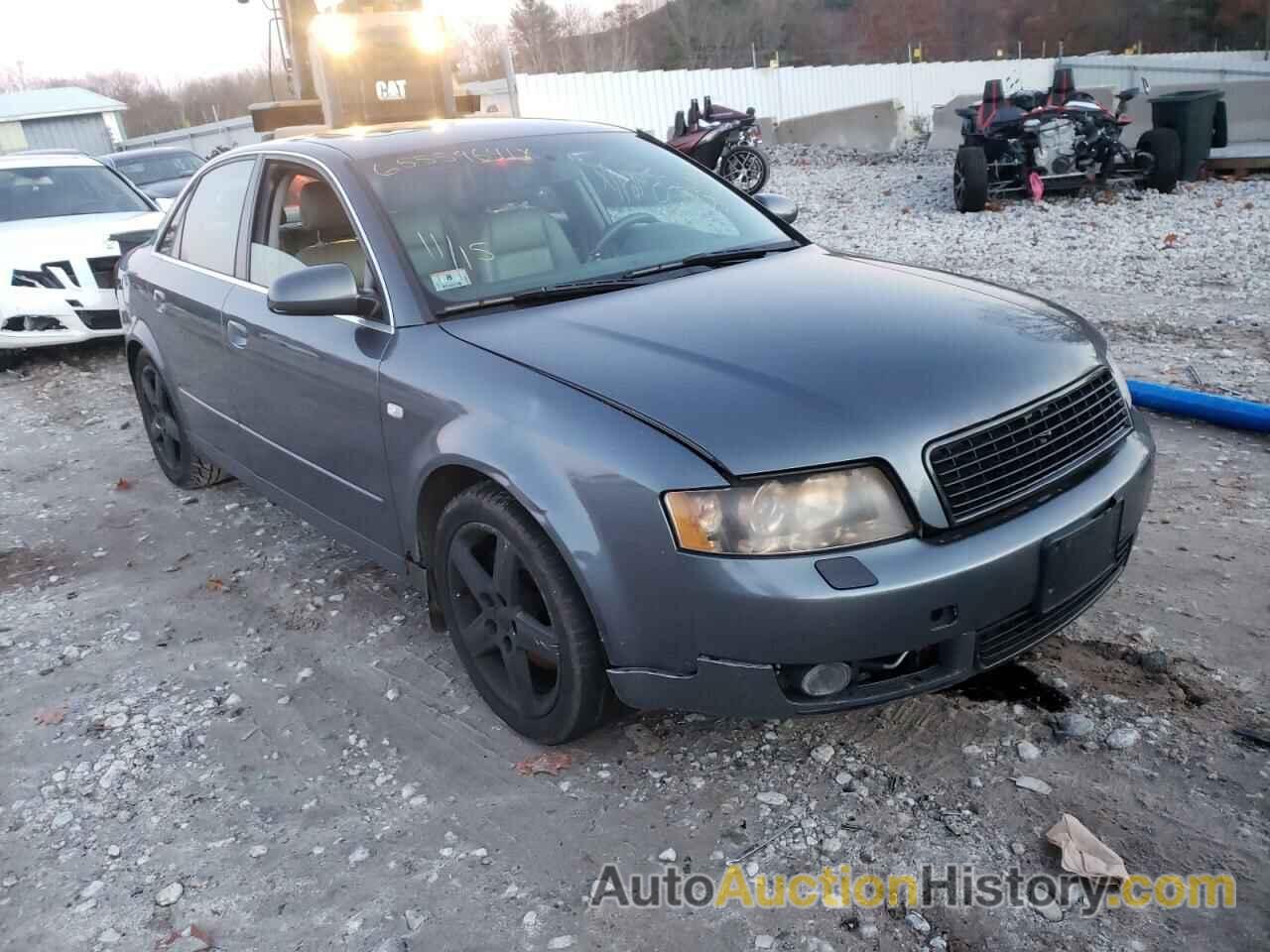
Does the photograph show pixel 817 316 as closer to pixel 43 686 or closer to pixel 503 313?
pixel 503 313

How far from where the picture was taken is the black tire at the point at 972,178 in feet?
34.8

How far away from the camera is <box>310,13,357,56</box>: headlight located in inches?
485

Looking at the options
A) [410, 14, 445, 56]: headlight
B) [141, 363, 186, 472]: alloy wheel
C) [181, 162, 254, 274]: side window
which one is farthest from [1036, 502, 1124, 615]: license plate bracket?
[410, 14, 445, 56]: headlight

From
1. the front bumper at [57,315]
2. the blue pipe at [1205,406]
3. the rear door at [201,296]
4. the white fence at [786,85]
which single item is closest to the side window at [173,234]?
the rear door at [201,296]

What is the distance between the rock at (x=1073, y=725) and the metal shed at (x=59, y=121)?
51503 millimetres

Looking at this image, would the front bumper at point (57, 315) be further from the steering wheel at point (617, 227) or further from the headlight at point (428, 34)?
the headlight at point (428, 34)

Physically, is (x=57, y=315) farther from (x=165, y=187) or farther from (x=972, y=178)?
(x=972, y=178)

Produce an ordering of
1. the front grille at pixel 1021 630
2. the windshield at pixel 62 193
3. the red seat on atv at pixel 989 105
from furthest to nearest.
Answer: the red seat on atv at pixel 989 105 → the windshield at pixel 62 193 → the front grille at pixel 1021 630

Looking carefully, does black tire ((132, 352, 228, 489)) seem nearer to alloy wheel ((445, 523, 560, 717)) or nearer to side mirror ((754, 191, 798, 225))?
alloy wheel ((445, 523, 560, 717))

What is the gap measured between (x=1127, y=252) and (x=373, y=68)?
30.5 ft

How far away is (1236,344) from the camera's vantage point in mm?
5637

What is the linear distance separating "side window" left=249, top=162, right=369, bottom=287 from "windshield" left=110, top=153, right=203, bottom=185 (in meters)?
11.9

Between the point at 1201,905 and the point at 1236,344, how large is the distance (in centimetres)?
454

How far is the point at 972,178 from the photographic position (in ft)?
34.9
